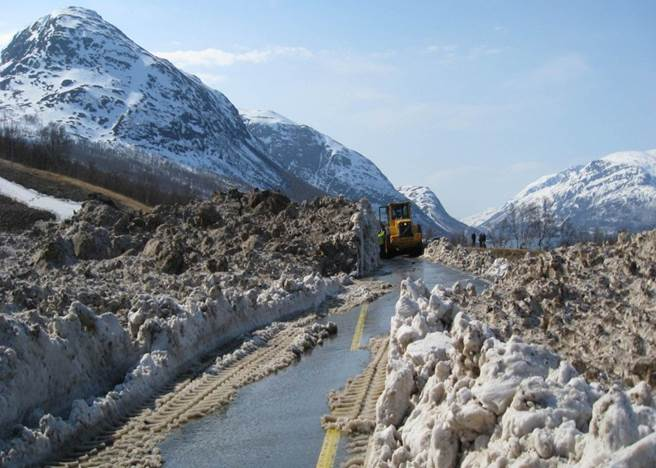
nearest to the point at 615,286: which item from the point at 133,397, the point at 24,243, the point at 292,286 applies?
the point at 133,397

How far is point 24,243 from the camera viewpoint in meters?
38.3

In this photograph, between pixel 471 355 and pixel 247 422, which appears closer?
pixel 471 355

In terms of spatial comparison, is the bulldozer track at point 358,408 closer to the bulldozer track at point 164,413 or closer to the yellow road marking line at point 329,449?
the yellow road marking line at point 329,449

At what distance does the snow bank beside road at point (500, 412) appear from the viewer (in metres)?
6.65

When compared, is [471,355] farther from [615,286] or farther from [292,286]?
[292,286]

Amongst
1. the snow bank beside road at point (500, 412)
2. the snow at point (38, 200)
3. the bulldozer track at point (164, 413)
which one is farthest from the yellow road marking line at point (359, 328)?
the snow at point (38, 200)

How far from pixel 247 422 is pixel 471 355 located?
5844 mm

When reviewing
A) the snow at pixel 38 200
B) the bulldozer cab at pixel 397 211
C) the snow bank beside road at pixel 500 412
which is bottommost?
the snow bank beside road at pixel 500 412

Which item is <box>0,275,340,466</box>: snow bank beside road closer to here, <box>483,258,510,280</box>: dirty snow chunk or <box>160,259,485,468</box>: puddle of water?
<box>160,259,485,468</box>: puddle of water

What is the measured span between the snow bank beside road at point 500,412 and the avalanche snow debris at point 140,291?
17.0 feet

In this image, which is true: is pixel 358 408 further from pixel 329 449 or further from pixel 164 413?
pixel 164 413

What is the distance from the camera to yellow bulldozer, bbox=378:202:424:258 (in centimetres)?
4719

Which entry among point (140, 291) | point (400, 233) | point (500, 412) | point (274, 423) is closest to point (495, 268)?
point (400, 233)

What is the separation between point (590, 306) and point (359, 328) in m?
12.0
